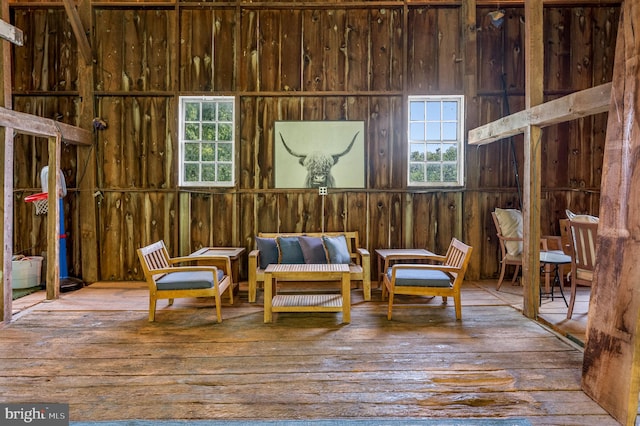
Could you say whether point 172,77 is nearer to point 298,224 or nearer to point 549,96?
point 298,224

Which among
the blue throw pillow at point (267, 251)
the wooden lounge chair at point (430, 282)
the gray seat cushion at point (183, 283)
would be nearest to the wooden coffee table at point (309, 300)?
the wooden lounge chair at point (430, 282)

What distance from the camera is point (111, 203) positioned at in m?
5.76

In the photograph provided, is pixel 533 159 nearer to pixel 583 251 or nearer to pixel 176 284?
pixel 583 251

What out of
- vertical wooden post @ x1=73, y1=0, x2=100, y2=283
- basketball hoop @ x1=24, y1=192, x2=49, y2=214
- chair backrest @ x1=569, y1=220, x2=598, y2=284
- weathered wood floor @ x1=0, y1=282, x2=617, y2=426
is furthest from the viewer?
vertical wooden post @ x1=73, y1=0, x2=100, y2=283

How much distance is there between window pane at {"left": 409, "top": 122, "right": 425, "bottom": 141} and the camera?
5906 mm

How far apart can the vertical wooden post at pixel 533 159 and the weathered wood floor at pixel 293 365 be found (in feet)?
1.48

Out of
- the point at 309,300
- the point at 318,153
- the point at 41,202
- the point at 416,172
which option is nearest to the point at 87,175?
the point at 41,202

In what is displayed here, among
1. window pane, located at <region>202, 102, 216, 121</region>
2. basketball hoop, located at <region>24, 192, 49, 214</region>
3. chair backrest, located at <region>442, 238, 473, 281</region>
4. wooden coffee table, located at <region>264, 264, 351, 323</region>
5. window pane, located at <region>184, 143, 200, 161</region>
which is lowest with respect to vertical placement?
wooden coffee table, located at <region>264, 264, 351, 323</region>

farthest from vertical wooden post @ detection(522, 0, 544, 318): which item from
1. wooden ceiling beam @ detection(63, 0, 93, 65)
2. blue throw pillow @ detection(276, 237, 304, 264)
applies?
wooden ceiling beam @ detection(63, 0, 93, 65)

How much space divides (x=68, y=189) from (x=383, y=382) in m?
5.41

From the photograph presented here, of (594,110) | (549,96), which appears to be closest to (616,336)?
(594,110)

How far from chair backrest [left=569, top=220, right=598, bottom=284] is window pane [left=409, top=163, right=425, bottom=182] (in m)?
2.47

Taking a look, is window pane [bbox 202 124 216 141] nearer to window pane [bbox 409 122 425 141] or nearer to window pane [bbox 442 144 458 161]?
window pane [bbox 409 122 425 141]

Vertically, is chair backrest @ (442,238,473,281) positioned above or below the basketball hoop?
below
